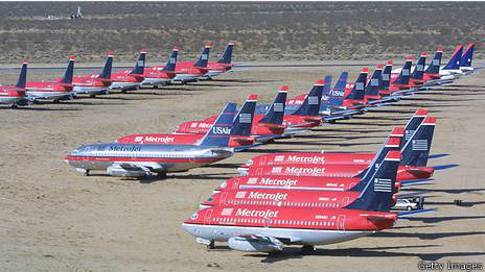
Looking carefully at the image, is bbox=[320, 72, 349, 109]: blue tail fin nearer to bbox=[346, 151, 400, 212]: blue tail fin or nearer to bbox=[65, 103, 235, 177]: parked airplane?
bbox=[65, 103, 235, 177]: parked airplane

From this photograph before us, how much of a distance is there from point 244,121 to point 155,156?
6.98m

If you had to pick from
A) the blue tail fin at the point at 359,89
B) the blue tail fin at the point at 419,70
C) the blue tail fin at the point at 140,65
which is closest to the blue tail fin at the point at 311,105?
the blue tail fin at the point at 359,89

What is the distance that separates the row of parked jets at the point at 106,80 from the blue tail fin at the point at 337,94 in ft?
115

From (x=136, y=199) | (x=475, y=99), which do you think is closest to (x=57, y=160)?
(x=136, y=199)

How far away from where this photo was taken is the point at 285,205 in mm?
57250

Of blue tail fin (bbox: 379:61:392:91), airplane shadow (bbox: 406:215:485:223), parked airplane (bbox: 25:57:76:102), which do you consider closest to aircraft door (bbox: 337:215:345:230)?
airplane shadow (bbox: 406:215:485:223)

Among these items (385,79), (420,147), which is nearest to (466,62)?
(385,79)

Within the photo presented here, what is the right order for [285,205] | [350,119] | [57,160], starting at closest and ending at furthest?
[285,205] → [57,160] → [350,119]

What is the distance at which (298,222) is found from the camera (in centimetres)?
5244

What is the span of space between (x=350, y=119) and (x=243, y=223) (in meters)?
62.7

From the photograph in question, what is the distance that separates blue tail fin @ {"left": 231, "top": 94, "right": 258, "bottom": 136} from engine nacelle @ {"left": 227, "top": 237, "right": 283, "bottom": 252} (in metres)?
28.6

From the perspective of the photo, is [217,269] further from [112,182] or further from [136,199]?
[112,182]

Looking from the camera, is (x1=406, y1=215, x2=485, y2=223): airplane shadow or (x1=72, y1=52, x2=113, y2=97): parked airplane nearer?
(x1=406, y1=215, x2=485, y2=223): airplane shadow

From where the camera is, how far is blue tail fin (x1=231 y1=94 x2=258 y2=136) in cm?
8069
